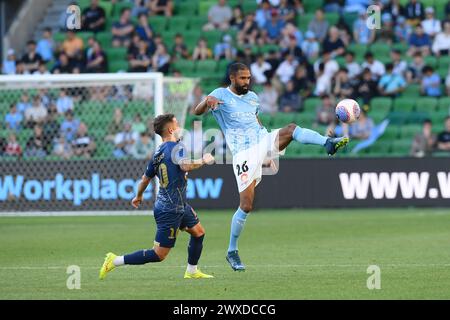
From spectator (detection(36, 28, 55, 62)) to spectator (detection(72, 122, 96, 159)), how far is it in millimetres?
4155

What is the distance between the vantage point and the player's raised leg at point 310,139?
40.4ft

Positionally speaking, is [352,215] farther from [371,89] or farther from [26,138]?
[26,138]

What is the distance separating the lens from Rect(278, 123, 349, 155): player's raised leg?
40.4 ft

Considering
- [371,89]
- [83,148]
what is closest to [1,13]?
[83,148]

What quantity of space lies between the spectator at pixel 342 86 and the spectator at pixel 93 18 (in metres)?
6.77

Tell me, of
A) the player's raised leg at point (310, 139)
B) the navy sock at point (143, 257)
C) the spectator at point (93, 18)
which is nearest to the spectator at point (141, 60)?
the spectator at point (93, 18)

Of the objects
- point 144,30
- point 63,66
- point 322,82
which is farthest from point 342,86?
point 63,66

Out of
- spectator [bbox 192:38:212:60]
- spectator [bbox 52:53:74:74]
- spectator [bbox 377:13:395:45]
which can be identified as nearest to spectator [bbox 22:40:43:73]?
spectator [bbox 52:53:74:74]

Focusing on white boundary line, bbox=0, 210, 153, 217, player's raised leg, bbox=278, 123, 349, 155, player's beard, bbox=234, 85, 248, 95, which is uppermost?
player's beard, bbox=234, 85, 248, 95

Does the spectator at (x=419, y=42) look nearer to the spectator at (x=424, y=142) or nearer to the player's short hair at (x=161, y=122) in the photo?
the spectator at (x=424, y=142)

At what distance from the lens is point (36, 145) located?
24.7m

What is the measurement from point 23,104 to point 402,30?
29.9 ft

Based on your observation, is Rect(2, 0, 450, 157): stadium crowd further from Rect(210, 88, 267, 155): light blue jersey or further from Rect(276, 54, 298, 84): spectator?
Rect(210, 88, 267, 155): light blue jersey

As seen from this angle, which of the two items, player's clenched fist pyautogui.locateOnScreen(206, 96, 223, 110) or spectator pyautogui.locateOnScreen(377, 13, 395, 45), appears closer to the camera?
player's clenched fist pyautogui.locateOnScreen(206, 96, 223, 110)
